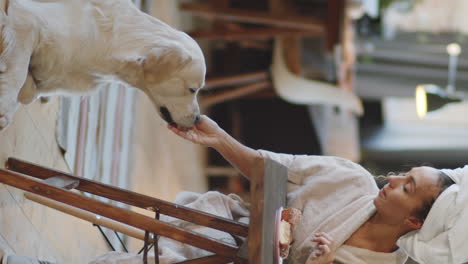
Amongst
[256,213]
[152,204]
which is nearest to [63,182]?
[152,204]

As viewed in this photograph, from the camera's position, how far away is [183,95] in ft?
11.7

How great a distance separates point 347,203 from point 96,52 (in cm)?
108

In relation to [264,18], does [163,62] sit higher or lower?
higher

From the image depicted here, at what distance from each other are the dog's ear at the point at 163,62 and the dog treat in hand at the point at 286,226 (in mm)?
713

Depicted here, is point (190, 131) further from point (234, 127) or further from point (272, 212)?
point (234, 127)

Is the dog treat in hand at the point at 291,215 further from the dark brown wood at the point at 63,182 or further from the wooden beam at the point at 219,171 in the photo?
the wooden beam at the point at 219,171

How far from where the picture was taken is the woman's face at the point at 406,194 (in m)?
3.24

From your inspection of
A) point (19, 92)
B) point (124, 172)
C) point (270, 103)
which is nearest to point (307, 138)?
point (270, 103)

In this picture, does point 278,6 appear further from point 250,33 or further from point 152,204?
point 152,204

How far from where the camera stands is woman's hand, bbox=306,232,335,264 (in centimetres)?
311

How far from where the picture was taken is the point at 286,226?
309 cm

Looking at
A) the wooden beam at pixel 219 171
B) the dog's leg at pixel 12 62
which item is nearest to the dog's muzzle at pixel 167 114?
the dog's leg at pixel 12 62

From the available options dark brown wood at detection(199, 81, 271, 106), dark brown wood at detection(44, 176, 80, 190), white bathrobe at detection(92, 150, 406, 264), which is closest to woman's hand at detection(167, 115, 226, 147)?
white bathrobe at detection(92, 150, 406, 264)

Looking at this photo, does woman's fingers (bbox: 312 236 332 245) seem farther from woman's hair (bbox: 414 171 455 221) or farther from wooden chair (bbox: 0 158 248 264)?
woman's hair (bbox: 414 171 455 221)
